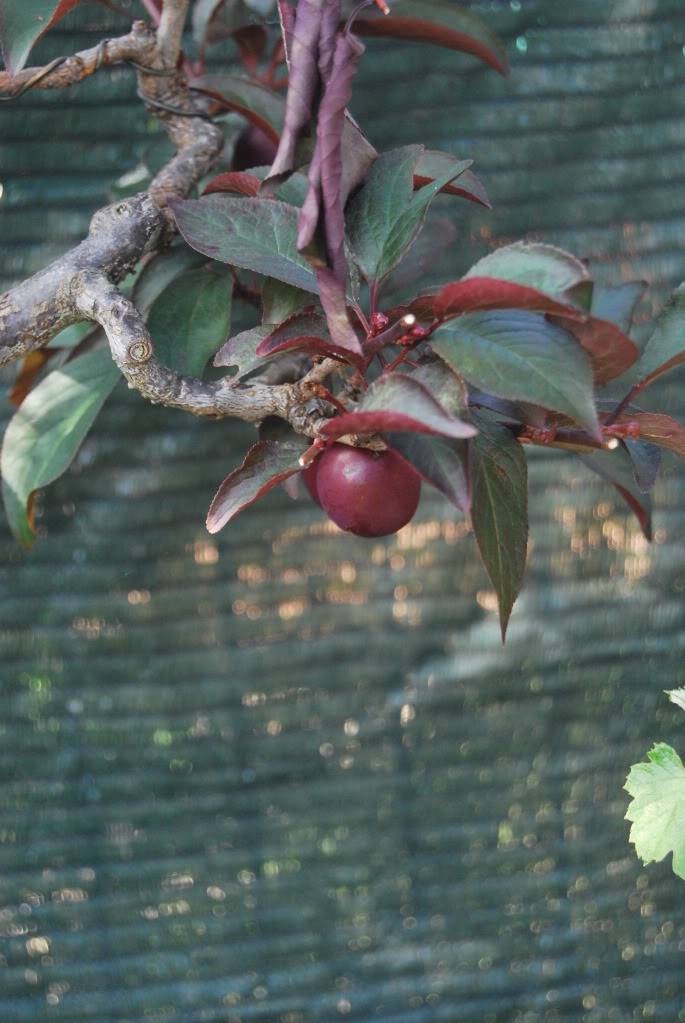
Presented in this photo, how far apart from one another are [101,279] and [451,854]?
622mm

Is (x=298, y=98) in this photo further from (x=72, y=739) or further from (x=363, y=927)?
(x=363, y=927)

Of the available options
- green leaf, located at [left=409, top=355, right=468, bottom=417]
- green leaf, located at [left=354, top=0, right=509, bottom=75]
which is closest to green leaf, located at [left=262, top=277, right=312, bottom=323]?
green leaf, located at [left=409, top=355, right=468, bottom=417]

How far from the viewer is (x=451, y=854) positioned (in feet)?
2.91

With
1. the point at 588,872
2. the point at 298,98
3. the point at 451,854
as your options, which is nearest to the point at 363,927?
the point at 451,854

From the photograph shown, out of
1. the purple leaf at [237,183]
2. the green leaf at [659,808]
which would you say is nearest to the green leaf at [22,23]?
the purple leaf at [237,183]

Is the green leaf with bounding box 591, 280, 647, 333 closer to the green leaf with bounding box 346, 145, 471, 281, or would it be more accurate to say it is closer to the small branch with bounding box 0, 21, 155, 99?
the green leaf with bounding box 346, 145, 471, 281

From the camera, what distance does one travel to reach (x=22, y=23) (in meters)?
0.52

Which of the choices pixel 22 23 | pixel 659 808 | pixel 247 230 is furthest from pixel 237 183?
pixel 659 808

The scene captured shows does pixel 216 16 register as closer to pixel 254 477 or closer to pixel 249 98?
pixel 249 98

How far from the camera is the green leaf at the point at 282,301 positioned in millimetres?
512

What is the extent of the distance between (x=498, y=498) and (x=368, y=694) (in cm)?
41

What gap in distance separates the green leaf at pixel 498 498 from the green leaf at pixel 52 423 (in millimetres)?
275

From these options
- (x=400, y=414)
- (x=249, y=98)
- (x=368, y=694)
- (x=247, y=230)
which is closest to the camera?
(x=400, y=414)

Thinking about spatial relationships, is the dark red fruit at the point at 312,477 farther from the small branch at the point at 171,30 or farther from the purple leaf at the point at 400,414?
the small branch at the point at 171,30
